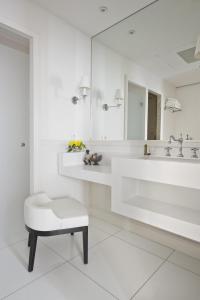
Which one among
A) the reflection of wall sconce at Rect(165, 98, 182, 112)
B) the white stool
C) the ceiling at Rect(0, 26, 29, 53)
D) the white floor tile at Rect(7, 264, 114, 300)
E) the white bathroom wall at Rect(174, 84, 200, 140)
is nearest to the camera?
the white floor tile at Rect(7, 264, 114, 300)

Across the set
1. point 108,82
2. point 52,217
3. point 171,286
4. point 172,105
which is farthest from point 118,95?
point 171,286

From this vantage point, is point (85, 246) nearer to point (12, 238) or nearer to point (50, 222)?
point (50, 222)

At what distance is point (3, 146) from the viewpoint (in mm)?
2131

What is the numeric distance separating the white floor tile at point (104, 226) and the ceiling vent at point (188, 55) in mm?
1884

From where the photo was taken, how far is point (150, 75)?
75.8 inches

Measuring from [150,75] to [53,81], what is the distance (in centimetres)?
105

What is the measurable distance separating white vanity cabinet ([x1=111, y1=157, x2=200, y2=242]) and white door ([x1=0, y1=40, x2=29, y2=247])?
1259 mm

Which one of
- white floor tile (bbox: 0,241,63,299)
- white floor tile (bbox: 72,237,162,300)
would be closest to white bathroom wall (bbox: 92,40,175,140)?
white floor tile (bbox: 72,237,162,300)

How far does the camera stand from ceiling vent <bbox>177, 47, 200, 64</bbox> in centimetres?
164

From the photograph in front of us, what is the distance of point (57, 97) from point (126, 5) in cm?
116

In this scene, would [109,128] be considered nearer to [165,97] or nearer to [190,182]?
[165,97]

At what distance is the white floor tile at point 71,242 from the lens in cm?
165

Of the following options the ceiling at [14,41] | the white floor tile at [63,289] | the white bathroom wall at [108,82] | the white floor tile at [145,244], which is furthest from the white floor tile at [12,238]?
the ceiling at [14,41]

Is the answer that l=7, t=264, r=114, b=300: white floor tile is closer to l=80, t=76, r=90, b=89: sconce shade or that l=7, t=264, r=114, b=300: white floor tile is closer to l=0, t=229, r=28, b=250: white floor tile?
l=0, t=229, r=28, b=250: white floor tile
